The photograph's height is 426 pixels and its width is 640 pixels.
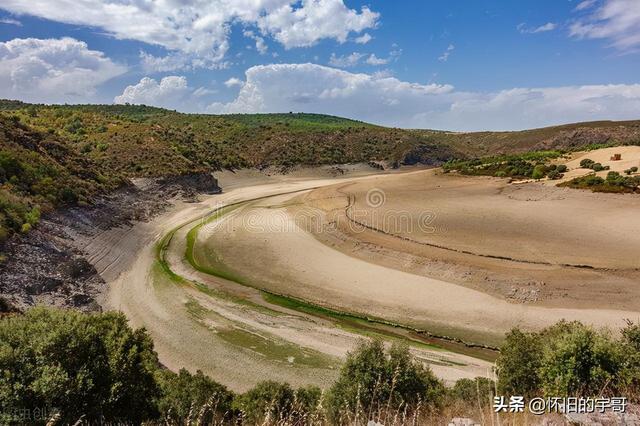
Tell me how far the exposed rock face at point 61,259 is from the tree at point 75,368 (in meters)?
12.3

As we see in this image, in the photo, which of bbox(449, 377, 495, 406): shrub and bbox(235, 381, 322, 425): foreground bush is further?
bbox(235, 381, 322, 425): foreground bush

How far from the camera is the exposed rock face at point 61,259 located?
21.5 m

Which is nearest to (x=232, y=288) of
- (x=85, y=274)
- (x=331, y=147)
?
(x=85, y=274)

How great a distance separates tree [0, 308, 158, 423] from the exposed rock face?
486 inches

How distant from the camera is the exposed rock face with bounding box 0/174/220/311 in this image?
21.5 m

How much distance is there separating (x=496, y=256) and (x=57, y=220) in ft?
109

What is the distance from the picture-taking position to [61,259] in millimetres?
25969

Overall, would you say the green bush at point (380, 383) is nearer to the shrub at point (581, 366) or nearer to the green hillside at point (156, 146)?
the shrub at point (581, 366)

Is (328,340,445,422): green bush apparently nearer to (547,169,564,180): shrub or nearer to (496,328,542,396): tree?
(496,328,542,396): tree

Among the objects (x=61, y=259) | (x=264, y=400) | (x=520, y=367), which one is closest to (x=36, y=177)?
(x=61, y=259)

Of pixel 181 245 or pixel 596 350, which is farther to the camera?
pixel 181 245

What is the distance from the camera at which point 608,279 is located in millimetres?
23344

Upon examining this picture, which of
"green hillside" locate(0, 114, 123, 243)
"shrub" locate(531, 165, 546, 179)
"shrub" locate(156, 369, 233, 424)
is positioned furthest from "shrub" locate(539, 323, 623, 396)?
"shrub" locate(531, 165, 546, 179)

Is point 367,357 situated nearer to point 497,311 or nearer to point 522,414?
point 522,414
